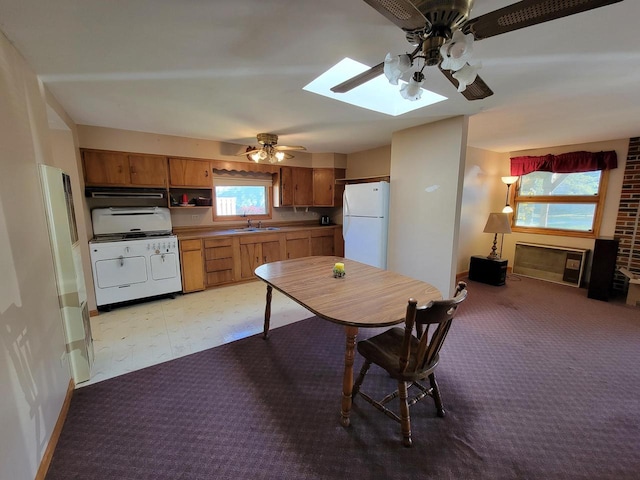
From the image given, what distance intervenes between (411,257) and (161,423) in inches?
122

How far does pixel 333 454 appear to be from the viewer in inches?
57.2

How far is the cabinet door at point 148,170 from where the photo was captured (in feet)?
11.7

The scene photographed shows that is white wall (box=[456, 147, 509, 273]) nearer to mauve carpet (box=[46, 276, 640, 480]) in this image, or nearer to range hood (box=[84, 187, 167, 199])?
mauve carpet (box=[46, 276, 640, 480])

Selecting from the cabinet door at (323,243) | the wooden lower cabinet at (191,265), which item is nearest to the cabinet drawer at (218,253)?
the wooden lower cabinet at (191,265)

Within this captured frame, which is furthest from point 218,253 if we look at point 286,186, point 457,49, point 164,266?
point 457,49

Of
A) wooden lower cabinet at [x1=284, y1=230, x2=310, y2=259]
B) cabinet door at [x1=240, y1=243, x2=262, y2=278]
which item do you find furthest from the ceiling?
wooden lower cabinet at [x1=284, y1=230, x2=310, y2=259]

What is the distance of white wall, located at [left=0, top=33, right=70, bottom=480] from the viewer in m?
1.15

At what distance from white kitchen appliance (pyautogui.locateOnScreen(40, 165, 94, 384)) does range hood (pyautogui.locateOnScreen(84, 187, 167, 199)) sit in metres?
1.48

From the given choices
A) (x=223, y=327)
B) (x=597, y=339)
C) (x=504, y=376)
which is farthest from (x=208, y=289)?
(x=597, y=339)

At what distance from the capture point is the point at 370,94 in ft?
8.88

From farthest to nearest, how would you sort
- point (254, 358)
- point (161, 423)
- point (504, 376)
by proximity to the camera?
point (254, 358), point (504, 376), point (161, 423)

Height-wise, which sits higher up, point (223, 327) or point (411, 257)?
point (411, 257)

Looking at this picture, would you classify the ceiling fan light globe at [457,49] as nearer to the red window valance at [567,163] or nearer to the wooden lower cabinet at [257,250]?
the wooden lower cabinet at [257,250]

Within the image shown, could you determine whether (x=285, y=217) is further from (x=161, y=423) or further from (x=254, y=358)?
(x=161, y=423)
